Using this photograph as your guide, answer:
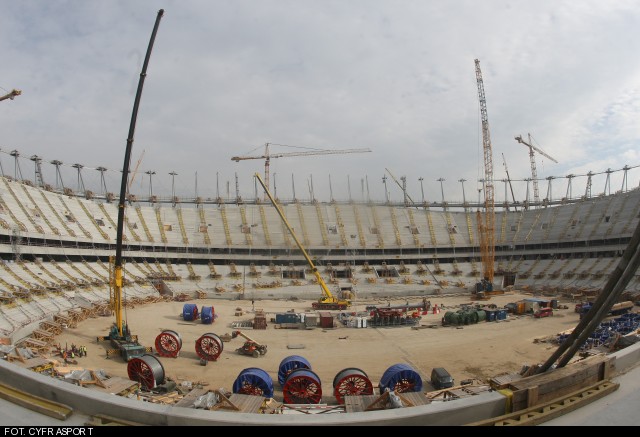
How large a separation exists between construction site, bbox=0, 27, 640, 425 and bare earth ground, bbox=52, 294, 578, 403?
22 centimetres

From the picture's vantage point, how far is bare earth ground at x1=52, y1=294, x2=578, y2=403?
22312mm

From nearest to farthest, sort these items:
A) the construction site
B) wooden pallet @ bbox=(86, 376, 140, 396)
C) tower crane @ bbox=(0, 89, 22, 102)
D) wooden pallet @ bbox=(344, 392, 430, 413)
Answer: the construction site → wooden pallet @ bbox=(344, 392, 430, 413) → wooden pallet @ bbox=(86, 376, 140, 396) → tower crane @ bbox=(0, 89, 22, 102)

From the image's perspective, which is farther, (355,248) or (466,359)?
(355,248)

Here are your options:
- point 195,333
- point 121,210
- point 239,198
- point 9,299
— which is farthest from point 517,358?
point 239,198

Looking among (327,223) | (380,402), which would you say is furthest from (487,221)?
(380,402)

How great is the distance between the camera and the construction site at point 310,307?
265 inches

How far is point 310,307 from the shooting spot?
4862cm

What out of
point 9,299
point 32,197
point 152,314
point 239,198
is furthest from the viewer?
point 239,198

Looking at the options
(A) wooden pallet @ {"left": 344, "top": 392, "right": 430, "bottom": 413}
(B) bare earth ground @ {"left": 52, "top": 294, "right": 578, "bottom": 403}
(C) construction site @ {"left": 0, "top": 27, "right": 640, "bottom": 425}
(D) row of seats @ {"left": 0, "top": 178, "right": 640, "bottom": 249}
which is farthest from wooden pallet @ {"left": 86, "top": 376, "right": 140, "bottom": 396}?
(D) row of seats @ {"left": 0, "top": 178, "right": 640, "bottom": 249}

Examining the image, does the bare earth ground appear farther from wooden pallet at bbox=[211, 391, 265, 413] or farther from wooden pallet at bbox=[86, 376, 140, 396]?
wooden pallet at bbox=[211, 391, 265, 413]

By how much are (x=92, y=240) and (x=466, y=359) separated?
2173 inches

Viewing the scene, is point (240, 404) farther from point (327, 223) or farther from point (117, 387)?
point (327, 223)
